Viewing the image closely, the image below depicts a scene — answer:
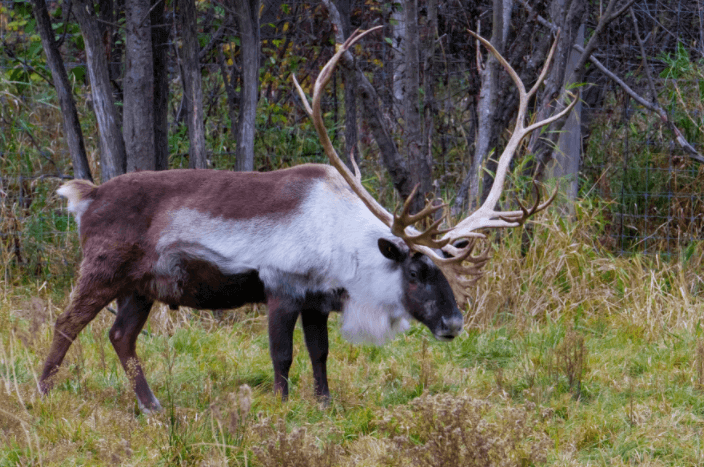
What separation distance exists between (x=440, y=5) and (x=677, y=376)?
401cm

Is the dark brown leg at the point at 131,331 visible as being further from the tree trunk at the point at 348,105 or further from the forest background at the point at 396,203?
the tree trunk at the point at 348,105

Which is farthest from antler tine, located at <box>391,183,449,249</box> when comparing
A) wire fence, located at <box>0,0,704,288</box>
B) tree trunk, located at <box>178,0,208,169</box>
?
wire fence, located at <box>0,0,704,288</box>

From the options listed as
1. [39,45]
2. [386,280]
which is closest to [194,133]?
[39,45]

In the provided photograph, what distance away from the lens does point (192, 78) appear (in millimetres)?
5133

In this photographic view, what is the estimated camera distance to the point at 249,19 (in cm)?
515

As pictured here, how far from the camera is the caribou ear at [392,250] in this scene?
11.8 ft

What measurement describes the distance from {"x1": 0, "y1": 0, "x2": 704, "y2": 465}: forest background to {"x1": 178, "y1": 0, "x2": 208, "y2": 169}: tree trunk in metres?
0.01

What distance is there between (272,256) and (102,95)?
216 centimetres

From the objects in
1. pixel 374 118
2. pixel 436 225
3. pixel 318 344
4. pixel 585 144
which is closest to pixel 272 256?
pixel 318 344

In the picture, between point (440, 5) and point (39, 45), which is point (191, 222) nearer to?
point (39, 45)

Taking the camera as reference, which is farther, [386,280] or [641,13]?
[641,13]

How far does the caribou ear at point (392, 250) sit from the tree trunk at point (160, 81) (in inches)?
90.9

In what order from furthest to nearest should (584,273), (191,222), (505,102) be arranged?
(505,102) → (584,273) → (191,222)

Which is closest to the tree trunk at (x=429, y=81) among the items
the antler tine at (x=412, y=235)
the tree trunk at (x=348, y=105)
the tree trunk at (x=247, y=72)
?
the tree trunk at (x=348, y=105)
